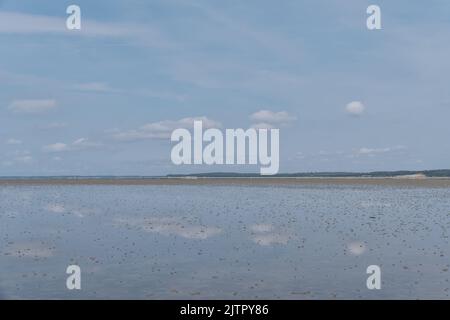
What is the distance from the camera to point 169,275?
21.3 m

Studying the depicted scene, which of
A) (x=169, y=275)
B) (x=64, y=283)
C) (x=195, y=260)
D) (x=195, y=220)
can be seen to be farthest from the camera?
(x=195, y=220)

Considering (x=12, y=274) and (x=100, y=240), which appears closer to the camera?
(x=12, y=274)

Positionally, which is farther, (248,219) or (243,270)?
(248,219)

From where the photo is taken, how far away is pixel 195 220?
41375 millimetres

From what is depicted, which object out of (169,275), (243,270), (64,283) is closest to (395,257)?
(243,270)

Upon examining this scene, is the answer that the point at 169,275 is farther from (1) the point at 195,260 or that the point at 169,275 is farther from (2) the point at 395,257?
(2) the point at 395,257

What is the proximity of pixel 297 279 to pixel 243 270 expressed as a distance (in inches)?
108
